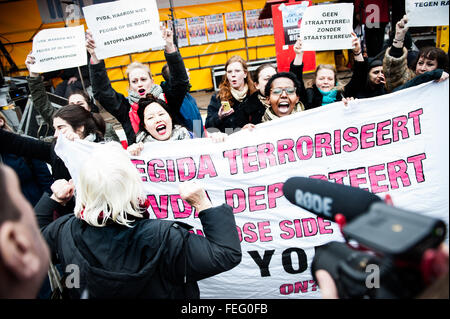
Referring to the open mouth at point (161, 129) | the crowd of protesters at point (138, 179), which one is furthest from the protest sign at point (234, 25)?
the open mouth at point (161, 129)

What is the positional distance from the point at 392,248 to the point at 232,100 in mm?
2850

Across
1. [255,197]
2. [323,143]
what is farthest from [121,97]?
[323,143]

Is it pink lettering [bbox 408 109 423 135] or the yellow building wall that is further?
the yellow building wall

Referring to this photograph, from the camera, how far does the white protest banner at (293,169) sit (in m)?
2.07

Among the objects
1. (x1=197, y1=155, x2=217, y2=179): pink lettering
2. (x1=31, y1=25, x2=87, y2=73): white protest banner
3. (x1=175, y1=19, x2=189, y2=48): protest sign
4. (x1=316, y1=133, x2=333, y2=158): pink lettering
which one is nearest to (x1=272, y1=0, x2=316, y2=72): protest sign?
(x1=31, y1=25, x2=87, y2=73): white protest banner

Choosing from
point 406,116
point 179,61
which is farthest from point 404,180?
A: point 179,61

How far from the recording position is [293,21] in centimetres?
488

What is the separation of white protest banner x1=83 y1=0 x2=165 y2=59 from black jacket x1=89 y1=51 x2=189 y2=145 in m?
0.14

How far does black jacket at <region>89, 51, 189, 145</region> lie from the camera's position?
2695 millimetres

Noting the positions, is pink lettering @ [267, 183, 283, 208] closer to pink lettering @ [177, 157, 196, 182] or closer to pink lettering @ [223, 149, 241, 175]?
pink lettering @ [223, 149, 241, 175]

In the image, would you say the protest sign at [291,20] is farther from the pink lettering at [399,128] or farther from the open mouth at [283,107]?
the pink lettering at [399,128]

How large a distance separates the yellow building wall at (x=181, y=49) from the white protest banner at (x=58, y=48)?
22.3ft

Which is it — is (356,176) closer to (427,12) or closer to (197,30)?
(427,12)

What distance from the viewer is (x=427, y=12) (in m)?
2.56
